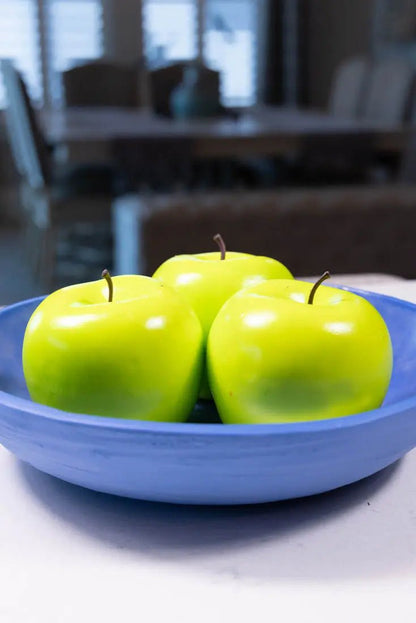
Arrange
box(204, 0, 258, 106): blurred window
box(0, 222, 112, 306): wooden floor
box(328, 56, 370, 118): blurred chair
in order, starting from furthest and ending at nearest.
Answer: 1. box(204, 0, 258, 106): blurred window
2. box(328, 56, 370, 118): blurred chair
3. box(0, 222, 112, 306): wooden floor

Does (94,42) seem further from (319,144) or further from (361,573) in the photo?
(361,573)

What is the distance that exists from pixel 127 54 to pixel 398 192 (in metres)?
4.27

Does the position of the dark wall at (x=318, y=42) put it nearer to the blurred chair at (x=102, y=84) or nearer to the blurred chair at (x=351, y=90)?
the blurred chair at (x=351, y=90)

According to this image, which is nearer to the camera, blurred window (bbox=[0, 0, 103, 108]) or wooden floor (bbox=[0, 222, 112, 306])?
wooden floor (bbox=[0, 222, 112, 306])

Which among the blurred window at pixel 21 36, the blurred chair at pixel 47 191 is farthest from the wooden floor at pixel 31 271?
the blurred window at pixel 21 36

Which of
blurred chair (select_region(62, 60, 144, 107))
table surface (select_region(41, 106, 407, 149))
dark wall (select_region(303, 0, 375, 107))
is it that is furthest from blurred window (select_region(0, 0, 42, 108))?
dark wall (select_region(303, 0, 375, 107))

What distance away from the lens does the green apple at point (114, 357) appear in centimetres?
39

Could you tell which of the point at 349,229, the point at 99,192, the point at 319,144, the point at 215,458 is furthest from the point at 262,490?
the point at 99,192

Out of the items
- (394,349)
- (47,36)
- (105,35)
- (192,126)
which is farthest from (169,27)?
(394,349)

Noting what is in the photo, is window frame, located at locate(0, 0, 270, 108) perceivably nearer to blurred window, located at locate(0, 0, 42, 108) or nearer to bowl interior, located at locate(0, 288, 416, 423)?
blurred window, located at locate(0, 0, 42, 108)

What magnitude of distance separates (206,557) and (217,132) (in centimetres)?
252

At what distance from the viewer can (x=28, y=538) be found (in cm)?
36

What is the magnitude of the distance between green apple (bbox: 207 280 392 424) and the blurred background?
145 centimetres

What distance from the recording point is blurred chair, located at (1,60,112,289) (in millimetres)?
2789
